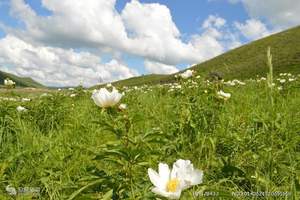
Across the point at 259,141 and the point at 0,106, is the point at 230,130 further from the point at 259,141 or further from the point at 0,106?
the point at 0,106

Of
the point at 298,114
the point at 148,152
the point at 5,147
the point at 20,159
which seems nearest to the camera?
the point at 148,152

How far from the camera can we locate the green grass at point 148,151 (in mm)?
3160

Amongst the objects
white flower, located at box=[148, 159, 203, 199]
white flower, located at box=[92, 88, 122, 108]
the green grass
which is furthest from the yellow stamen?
white flower, located at box=[92, 88, 122, 108]

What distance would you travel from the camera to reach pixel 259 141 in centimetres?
492

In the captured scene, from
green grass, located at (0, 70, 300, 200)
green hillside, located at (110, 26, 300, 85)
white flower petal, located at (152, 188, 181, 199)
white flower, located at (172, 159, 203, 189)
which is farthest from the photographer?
green hillside, located at (110, 26, 300, 85)

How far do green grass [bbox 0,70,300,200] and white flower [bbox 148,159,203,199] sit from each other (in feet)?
1.40

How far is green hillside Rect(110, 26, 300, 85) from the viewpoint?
58.9 meters

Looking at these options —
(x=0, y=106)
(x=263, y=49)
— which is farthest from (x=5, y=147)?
(x=263, y=49)

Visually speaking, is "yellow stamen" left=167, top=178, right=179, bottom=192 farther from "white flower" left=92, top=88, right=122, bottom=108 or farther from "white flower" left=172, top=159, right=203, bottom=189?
"white flower" left=92, top=88, right=122, bottom=108

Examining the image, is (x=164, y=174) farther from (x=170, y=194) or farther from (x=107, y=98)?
(x=107, y=98)

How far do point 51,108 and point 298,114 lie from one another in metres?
3.86

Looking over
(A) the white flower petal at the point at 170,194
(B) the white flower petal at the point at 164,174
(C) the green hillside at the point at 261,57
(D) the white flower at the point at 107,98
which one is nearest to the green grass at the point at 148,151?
(D) the white flower at the point at 107,98

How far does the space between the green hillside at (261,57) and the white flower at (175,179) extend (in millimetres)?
48568

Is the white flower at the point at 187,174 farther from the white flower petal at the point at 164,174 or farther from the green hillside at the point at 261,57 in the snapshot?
the green hillside at the point at 261,57
